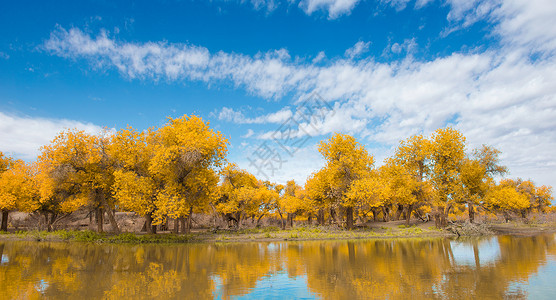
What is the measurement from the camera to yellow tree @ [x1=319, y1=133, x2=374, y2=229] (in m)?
35.5

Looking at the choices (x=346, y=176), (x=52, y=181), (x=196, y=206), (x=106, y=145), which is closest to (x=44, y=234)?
(x=52, y=181)

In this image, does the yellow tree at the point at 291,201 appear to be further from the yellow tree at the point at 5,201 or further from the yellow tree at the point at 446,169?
the yellow tree at the point at 5,201

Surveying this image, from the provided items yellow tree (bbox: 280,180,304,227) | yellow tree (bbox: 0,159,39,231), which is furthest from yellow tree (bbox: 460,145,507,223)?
yellow tree (bbox: 0,159,39,231)

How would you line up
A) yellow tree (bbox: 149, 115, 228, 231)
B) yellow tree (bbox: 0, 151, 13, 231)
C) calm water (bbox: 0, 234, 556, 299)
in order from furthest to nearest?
yellow tree (bbox: 0, 151, 13, 231), yellow tree (bbox: 149, 115, 228, 231), calm water (bbox: 0, 234, 556, 299)

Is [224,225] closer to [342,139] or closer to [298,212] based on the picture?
[298,212]

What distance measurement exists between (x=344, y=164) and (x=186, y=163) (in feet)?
60.3

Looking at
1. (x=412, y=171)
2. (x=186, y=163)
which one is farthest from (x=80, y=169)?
(x=412, y=171)

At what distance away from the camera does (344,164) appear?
35.7m

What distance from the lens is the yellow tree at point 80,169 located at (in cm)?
2786

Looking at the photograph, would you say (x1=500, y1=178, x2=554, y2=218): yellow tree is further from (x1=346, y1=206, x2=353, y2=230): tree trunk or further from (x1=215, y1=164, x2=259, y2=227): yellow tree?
(x1=215, y1=164, x2=259, y2=227): yellow tree

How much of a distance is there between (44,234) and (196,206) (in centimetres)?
1569

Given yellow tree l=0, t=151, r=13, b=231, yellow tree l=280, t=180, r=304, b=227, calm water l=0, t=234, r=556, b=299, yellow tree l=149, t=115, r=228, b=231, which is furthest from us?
yellow tree l=280, t=180, r=304, b=227

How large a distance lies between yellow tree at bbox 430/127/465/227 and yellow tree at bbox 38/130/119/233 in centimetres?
3713

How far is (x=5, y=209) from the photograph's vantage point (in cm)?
3619
